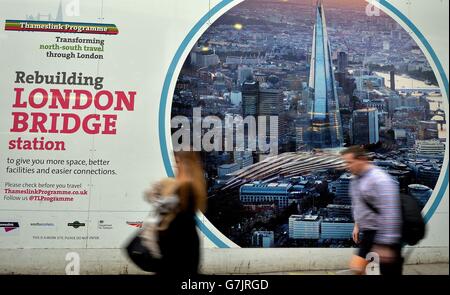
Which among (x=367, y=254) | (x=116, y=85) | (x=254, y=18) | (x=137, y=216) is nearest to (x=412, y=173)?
(x=367, y=254)

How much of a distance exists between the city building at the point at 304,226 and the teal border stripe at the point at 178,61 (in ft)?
1.99

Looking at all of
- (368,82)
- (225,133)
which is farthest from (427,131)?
(225,133)

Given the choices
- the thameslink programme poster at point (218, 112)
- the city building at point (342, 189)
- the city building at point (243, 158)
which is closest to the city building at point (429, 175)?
the thameslink programme poster at point (218, 112)

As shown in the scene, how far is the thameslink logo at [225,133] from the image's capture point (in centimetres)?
332

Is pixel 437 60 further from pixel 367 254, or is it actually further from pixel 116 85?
pixel 116 85

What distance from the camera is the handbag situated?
238cm

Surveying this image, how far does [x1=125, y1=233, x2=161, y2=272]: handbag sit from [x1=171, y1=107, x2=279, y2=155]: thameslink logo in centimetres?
106

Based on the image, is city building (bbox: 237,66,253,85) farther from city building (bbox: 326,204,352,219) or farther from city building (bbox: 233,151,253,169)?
city building (bbox: 326,204,352,219)

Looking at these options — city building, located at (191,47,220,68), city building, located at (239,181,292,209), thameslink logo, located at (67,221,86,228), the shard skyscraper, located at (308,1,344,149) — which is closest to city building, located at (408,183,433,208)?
the shard skyscraper, located at (308,1,344,149)

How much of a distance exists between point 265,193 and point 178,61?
1.40 meters

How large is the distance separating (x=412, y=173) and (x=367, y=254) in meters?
1.02

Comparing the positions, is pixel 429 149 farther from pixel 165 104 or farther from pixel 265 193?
pixel 165 104

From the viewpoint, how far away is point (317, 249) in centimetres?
341

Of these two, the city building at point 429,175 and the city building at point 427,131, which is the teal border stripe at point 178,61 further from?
the city building at point 427,131
